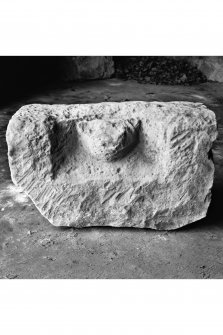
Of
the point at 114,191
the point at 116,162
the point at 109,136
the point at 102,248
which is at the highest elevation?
the point at 109,136

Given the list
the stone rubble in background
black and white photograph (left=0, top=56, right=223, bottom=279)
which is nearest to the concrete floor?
black and white photograph (left=0, top=56, right=223, bottom=279)

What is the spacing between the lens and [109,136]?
2.90m

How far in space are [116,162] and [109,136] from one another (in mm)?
212

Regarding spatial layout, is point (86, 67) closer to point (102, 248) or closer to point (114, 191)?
point (114, 191)

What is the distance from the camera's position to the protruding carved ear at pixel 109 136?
291cm

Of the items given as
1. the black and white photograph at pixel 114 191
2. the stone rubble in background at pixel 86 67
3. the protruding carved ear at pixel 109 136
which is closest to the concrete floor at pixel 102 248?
the black and white photograph at pixel 114 191

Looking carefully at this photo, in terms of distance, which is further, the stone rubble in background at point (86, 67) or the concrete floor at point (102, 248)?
the stone rubble in background at point (86, 67)

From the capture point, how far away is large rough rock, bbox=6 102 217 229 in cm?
291

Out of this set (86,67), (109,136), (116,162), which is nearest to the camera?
(109,136)

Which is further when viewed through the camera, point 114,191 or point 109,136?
point 114,191

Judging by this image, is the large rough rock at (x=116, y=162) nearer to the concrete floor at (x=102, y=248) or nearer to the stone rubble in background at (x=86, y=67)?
the concrete floor at (x=102, y=248)

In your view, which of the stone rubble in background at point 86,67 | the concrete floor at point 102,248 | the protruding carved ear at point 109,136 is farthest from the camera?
the stone rubble in background at point 86,67

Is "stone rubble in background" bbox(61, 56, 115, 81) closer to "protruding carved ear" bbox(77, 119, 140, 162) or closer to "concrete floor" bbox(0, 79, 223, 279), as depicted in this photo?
"concrete floor" bbox(0, 79, 223, 279)

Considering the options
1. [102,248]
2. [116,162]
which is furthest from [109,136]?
[102,248]
